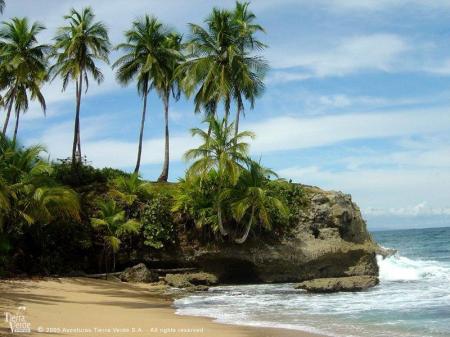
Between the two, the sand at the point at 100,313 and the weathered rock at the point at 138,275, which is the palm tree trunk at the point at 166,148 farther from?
the sand at the point at 100,313

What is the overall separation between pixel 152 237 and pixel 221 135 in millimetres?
6051

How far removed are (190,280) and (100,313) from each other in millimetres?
9560

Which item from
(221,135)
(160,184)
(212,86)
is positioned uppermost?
(212,86)

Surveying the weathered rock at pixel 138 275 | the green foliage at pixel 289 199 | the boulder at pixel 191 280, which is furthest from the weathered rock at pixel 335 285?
the weathered rock at pixel 138 275

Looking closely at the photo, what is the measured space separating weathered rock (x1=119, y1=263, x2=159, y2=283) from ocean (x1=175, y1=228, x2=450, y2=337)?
293 centimetres

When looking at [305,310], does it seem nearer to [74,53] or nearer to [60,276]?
[60,276]

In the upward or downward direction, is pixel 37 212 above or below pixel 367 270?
above

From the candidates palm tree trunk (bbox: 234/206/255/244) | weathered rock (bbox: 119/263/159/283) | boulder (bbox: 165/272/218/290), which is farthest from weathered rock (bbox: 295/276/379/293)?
weathered rock (bbox: 119/263/159/283)

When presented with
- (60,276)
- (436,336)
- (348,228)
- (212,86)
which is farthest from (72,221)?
(436,336)

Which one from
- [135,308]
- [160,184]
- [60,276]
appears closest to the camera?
[135,308]

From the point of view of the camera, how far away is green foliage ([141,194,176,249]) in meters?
24.5

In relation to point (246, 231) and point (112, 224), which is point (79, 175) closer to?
point (112, 224)

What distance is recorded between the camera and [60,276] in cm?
2198

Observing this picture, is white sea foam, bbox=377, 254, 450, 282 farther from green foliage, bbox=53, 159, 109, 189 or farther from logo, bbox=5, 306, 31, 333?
logo, bbox=5, 306, 31, 333
